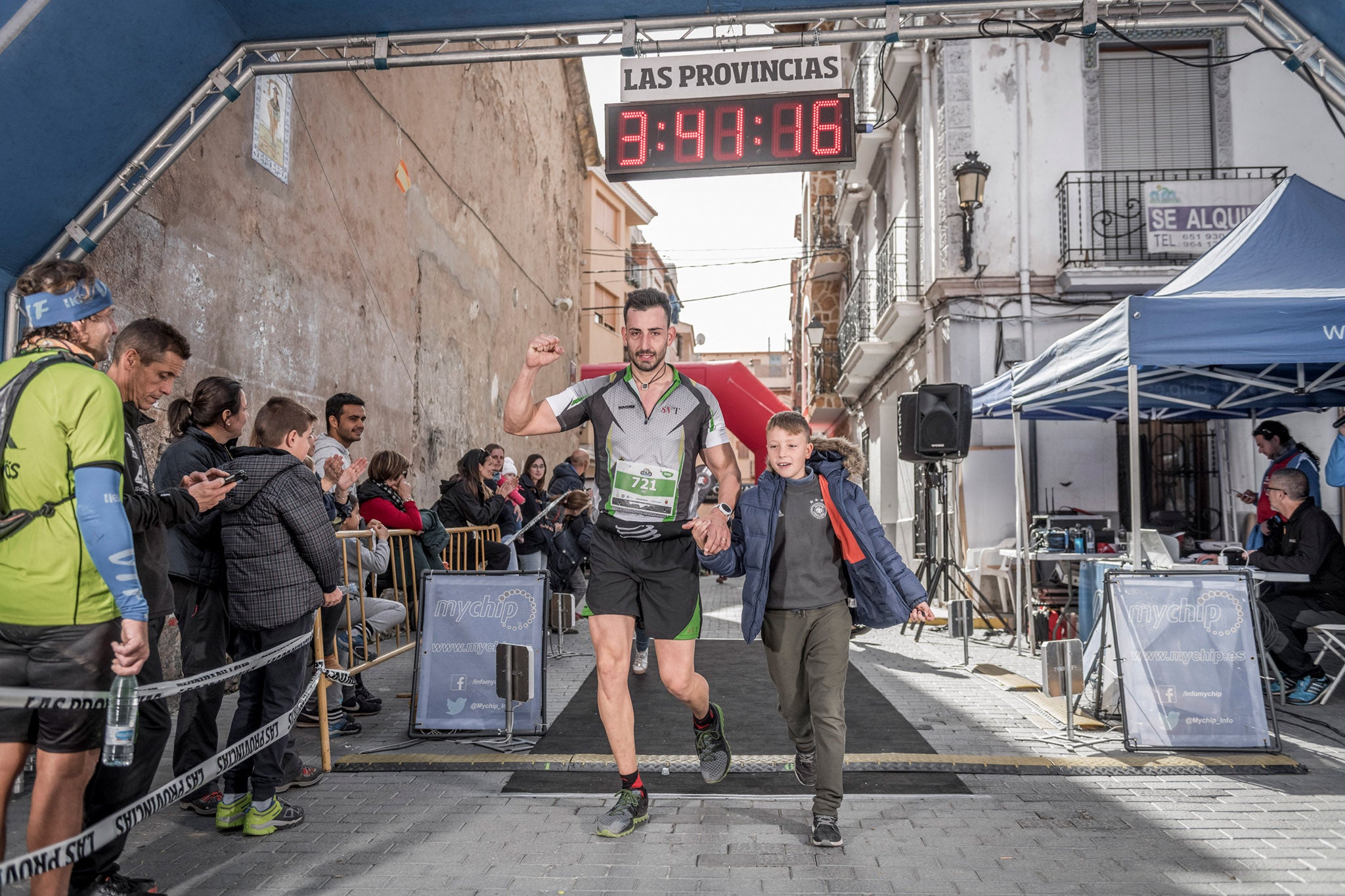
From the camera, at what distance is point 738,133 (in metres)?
6.85

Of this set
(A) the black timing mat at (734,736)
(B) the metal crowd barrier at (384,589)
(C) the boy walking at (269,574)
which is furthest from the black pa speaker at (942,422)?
(C) the boy walking at (269,574)

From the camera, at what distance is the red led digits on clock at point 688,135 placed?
6906 mm

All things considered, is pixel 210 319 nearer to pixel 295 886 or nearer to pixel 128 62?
pixel 128 62

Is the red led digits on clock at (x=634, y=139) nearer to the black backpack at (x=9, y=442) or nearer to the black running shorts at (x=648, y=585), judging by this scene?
the black running shorts at (x=648, y=585)

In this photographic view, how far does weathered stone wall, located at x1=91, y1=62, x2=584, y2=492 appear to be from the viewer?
24.5ft

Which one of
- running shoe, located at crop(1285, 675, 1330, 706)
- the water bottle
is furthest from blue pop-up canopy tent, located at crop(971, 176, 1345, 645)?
the water bottle

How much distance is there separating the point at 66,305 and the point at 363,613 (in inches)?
136

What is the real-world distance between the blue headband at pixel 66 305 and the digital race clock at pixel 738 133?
4.49 meters

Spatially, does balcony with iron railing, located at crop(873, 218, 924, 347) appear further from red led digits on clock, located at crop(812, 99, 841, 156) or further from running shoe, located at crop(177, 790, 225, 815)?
running shoe, located at crop(177, 790, 225, 815)

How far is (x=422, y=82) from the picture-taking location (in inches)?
536

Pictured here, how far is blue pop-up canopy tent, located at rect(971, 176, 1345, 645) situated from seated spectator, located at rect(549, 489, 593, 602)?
14.7 feet

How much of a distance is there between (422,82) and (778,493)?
37.8 ft

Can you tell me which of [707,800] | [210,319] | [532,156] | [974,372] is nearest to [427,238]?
[210,319]

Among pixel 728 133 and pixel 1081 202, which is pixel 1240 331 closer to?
pixel 728 133
